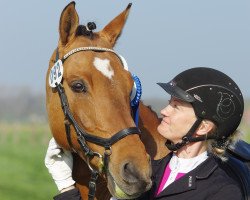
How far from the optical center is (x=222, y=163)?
3961 millimetres

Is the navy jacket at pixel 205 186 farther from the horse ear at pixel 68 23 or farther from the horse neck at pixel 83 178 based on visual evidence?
the horse ear at pixel 68 23

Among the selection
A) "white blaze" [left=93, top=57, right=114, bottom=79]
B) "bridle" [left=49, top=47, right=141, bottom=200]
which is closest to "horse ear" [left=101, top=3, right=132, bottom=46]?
"bridle" [left=49, top=47, right=141, bottom=200]

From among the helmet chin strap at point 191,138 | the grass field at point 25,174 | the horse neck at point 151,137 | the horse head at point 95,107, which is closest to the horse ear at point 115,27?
the horse head at point 95,107

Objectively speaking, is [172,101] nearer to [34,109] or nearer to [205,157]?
[205,157]

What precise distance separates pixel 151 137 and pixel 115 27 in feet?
3.11

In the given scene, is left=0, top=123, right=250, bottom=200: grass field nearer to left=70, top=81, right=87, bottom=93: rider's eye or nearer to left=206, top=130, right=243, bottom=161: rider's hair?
left=206, top=130, right=243, bottom=161: rider's hair

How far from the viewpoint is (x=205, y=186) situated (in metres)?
3.66

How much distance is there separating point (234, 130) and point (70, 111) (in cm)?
118

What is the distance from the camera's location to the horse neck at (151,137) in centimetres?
480

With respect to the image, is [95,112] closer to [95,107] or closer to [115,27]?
[95,107]

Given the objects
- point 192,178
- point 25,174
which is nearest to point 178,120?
point 192,178

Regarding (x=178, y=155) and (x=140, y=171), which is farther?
(x=178, y=155)

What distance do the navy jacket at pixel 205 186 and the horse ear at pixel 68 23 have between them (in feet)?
4.88

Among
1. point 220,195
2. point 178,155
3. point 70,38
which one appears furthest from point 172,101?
point 70,38
